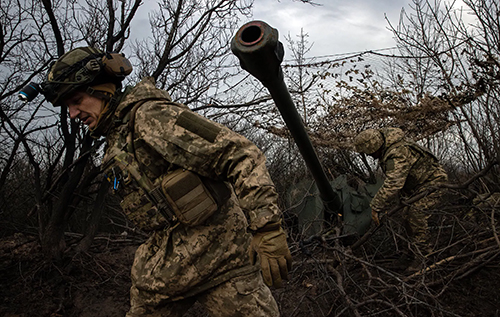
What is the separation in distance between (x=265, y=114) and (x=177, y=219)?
12.0ft

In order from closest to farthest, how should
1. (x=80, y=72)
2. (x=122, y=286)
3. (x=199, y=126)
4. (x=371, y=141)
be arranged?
(x=199, y=126), (x=80, y=72), (x=122, y=286), (x=371, y=141)

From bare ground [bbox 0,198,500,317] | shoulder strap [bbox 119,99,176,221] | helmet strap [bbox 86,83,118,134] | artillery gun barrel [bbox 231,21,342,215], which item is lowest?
bare ground [bbox 0,198,500,317]

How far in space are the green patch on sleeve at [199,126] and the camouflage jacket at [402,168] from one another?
11.4 feet

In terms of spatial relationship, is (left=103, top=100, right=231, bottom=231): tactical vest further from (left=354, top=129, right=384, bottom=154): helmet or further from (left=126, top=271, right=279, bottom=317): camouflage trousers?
(left=354, top=129, right=384, bottom=154): helmet

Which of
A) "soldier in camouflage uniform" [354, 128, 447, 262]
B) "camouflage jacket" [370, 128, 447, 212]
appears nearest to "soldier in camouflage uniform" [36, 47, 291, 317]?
"camouflage jacket" [370, 128, 447, 212]

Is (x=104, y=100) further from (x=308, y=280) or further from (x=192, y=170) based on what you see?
(x=308, y=280)

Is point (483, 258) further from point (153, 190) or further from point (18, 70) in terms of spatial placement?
point (18, 70)

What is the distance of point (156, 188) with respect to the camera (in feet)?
5.95

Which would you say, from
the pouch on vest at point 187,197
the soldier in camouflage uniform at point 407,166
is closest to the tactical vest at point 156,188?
the pouch on vest at point 187,197

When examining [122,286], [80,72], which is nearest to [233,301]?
[80,72]

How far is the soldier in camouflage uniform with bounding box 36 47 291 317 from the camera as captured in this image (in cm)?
161

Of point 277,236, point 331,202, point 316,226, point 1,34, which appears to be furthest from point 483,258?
point 1,34

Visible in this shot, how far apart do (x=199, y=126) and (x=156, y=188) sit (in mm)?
384

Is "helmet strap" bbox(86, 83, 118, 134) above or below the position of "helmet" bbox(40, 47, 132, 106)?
below
